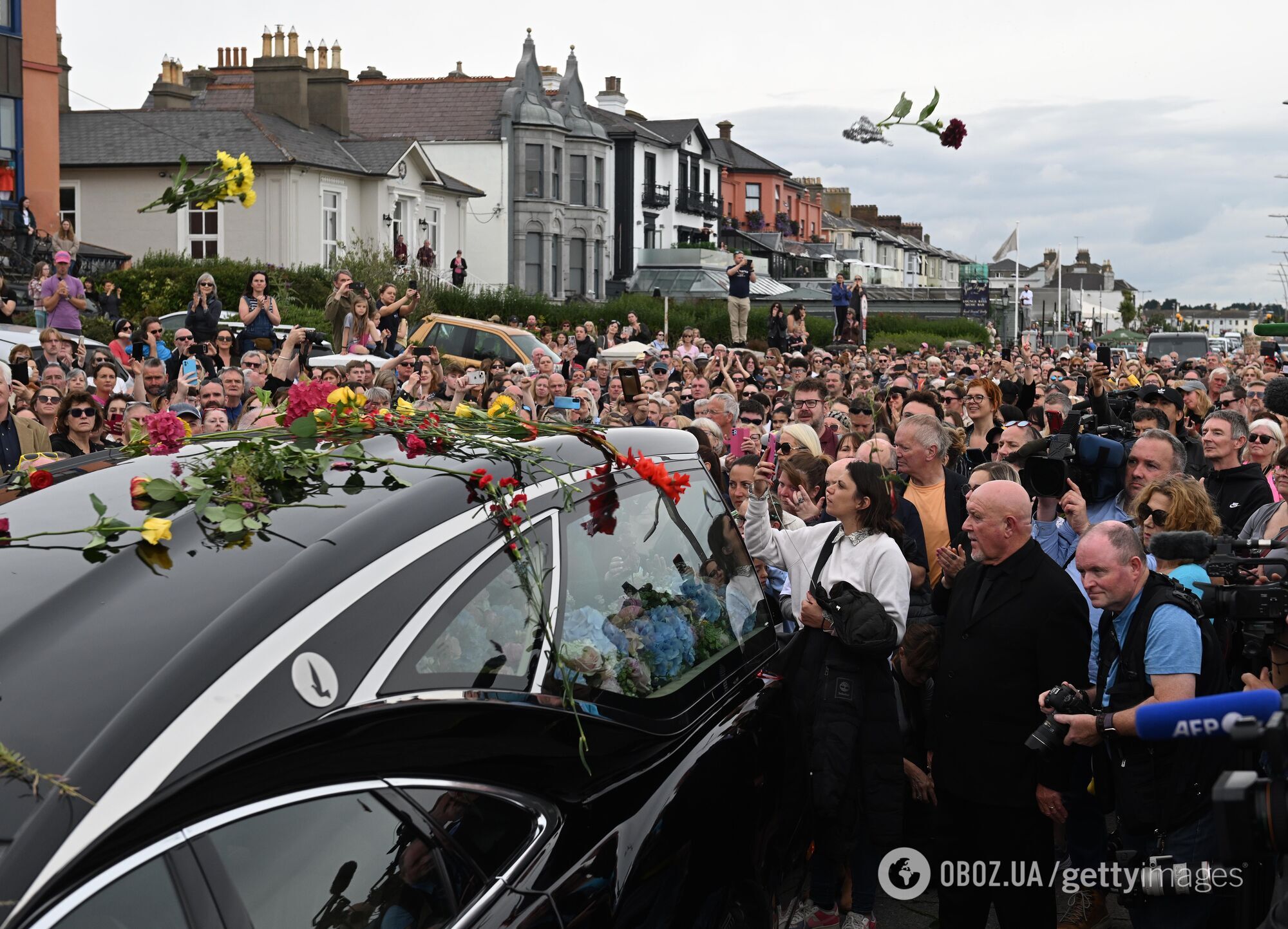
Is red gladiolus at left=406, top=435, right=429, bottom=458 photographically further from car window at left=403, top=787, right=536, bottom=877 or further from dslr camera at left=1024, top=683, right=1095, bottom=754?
dslr camera at left=1024, top=683, right=1095, bottom=754

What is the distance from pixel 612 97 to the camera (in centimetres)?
6956

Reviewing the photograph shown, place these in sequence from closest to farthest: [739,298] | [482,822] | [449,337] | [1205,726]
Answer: [1205,726]
[482,822]
[449,337]
[739,298]

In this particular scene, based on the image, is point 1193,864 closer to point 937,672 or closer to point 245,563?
point 937,672

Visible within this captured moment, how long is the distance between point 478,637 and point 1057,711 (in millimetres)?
2863

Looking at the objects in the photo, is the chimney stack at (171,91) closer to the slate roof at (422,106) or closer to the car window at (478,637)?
the slate roof at (422,106)

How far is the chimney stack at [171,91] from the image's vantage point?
167 ft

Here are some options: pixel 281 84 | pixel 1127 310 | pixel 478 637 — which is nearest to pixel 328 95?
pixel 281 84

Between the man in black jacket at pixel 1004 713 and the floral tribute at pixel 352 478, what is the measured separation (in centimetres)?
187

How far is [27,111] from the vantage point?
3136cm

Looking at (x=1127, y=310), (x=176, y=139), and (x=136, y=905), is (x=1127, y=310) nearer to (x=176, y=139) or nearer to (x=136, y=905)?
(x=176, y=139)

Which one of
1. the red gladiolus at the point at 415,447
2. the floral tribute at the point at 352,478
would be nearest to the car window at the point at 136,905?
the floral tribute at the point at 352,478

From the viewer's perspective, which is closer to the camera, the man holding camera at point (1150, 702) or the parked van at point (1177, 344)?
the man holding camera at point (1150, 702)

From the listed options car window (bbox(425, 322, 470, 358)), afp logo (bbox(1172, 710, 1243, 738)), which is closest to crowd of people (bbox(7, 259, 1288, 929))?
afp logo (bbox(1172, 710, 1243, 738))

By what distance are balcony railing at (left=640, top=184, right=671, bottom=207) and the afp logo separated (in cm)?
6409
